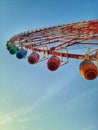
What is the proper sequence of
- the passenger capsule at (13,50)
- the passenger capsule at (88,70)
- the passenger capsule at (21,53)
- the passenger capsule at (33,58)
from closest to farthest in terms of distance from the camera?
the passenger capsule at (88,70), the passenger capsule at (33,58), the passenger capsule at (21,53), the passenger capsule at (13,50)

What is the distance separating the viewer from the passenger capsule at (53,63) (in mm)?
11648

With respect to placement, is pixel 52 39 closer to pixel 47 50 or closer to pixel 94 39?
pixel 47 50

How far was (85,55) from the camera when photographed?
33.5 feet

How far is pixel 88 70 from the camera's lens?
9312 mm

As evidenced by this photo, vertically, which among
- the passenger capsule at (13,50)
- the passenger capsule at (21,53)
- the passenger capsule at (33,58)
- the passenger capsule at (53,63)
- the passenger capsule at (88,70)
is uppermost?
the passenger capsule at (13,50)

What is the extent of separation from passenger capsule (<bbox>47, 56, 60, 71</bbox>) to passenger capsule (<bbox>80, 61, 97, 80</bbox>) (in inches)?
88.1

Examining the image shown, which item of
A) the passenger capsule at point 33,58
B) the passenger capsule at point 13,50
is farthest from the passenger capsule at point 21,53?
the passenger capsule at point 33,58

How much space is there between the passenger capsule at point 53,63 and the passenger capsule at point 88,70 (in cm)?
224

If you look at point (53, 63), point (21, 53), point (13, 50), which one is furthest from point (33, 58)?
point (53, 63)

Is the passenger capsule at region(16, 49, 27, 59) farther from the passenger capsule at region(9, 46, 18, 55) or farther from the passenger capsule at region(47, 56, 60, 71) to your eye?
the passenger capsule at region(47, 56, 60, 71)

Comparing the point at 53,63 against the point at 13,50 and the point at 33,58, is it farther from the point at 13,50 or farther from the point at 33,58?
the point at 13,50

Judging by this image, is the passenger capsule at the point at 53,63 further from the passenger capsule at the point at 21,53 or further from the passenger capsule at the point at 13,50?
the passenger capsule at the point at 13,50

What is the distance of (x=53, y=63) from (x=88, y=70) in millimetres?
2601

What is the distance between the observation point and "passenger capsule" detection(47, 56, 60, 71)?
11648mm
